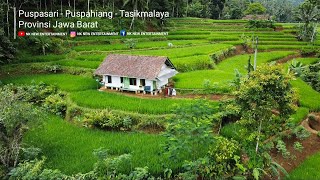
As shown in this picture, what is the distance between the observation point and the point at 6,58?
2314 centimetres

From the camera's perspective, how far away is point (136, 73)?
19547 mm

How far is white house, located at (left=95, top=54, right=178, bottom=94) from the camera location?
19469mm

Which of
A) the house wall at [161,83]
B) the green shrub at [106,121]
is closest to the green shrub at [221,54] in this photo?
the house wall at [161,83]

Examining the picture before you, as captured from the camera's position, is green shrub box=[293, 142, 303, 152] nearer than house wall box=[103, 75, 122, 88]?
Yes

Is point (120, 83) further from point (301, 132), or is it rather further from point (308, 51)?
point (308, 51)

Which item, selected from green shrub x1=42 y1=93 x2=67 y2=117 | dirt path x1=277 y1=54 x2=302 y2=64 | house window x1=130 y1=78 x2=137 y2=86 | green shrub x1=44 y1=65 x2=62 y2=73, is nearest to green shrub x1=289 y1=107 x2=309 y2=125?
house window x1=130 y1=78 x2=137 y2=86

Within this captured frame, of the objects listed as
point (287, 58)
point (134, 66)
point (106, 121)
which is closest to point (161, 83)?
point (134, 66)

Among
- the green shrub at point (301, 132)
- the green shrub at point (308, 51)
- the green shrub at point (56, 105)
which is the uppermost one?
the green shrub at point (308, 51)

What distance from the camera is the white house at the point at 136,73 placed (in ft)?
63.9

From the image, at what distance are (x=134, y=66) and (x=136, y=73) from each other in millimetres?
743

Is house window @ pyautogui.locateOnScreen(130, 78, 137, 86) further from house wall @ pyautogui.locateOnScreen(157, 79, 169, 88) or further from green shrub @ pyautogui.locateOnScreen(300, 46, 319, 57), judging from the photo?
green shrub @ pyautogui.locateOnScreen(300, 46, 319, 57)

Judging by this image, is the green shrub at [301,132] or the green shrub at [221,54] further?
the green shrub at [221,54]

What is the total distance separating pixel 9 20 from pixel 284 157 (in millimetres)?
26281

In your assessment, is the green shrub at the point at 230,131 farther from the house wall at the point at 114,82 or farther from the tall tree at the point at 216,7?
the tall tree at the point at 216,7
